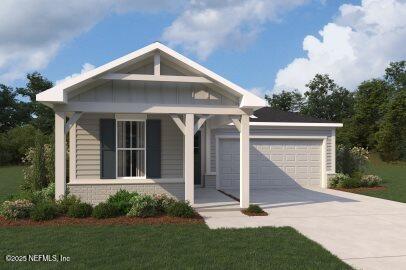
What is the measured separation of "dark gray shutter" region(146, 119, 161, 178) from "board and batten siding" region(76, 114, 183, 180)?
13 cm

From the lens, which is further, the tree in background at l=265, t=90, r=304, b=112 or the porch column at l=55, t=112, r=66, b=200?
the tree in background at l=265, t=90, r=304, b=112

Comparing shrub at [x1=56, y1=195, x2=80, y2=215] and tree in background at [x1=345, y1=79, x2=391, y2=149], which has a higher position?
tree in background at [x1=345, y1=79, x2=391, y2=149]

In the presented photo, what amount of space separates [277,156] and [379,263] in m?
11.4

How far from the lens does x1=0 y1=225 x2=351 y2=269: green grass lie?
6.21 meters

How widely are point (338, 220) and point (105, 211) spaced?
223 inches

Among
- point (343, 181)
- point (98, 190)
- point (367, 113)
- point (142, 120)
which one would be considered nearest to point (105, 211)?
point (98, 190)

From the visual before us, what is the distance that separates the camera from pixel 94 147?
479 inches

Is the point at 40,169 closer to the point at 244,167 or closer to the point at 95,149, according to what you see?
the point at 95,149

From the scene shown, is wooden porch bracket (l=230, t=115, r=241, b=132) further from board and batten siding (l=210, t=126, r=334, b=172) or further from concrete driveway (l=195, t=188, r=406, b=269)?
board and batten siding (l=210, t=126, r=334, b=172)

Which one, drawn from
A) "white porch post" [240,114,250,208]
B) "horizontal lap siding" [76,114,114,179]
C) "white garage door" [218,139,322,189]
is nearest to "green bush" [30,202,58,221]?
"horizontal lap siding" [76,114,114,179]

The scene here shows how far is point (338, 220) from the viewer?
10.0 meters

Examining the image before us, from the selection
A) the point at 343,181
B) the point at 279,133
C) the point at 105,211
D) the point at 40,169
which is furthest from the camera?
the point at 279,133

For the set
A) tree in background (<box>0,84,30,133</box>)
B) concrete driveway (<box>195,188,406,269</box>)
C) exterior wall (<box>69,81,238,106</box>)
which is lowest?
concrete driveway (<box>195,188,406,269</box>)

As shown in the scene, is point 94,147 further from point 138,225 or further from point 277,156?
point 277,156
